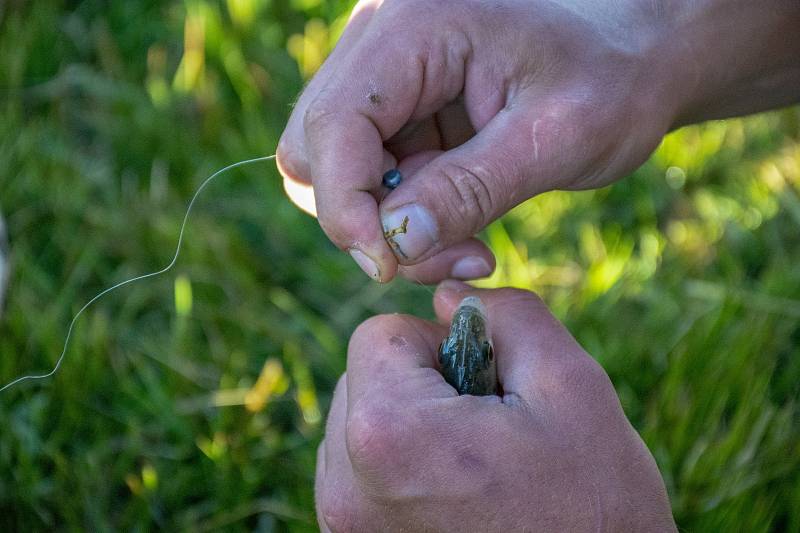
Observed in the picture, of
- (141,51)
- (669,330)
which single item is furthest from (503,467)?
(141,51)

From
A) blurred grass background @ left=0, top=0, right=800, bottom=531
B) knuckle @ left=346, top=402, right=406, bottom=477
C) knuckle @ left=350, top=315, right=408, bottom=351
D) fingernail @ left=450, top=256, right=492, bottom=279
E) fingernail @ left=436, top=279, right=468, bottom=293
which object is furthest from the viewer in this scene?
blurred grass background @ left=0, top=0, right=800, bottom=531

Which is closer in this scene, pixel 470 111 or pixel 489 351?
pixel 489 351

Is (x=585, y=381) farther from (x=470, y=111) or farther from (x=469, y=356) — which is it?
(x=470, y=111)

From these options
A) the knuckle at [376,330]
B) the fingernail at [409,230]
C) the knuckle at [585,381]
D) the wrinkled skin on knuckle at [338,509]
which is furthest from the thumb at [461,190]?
the wrinkled skin on knuckle at [338,509]

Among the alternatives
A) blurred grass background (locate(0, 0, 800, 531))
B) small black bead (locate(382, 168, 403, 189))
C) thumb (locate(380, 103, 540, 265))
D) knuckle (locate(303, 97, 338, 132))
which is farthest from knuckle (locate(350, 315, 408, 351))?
blurred grass background (locate(0, 0, 800, 531))

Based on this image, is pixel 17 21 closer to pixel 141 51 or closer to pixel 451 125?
pixel 141 51

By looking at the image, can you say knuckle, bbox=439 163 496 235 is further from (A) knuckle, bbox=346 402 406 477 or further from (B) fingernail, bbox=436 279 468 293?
(A) knuckle, bbox=346 402 406 477

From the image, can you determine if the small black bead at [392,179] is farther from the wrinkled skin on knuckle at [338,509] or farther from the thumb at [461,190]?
the wrinkled skin on knuckle at [338,509]

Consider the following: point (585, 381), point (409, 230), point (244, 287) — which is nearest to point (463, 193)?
point (409, 230)
